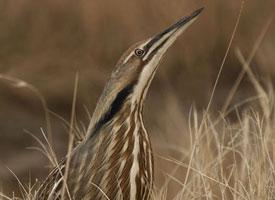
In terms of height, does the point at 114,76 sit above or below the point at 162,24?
above

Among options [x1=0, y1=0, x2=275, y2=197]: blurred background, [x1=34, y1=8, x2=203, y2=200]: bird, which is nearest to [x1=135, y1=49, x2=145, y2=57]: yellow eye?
[x1=34, y1=8, x2=203, y2=200]: bird

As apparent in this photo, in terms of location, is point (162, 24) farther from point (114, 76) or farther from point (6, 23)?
point (114, 76)

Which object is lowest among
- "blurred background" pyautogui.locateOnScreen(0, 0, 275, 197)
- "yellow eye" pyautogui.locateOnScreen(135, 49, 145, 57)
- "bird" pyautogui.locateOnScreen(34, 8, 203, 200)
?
"blurred background" pyautogui.locateOnScreen(0, 0, 275, 197)

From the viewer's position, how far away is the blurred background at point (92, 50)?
895cm

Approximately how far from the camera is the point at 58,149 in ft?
27.5

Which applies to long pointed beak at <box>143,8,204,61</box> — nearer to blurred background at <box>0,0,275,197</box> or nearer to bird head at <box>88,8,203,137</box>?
bird head at <box>88,8,203,137</box>

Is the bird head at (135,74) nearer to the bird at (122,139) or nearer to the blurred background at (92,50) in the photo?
the bird at (122,139)

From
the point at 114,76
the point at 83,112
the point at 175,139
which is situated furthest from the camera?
the point at 83,112

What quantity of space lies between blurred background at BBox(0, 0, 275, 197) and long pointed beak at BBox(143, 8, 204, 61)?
547 cm

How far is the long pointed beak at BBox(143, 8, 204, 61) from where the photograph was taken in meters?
3.25

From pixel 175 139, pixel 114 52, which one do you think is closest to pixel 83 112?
pixel 114 52

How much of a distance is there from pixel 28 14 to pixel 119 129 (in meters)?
6.17

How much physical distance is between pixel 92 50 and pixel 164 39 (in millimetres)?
6153

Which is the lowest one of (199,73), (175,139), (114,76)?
(199,73)
